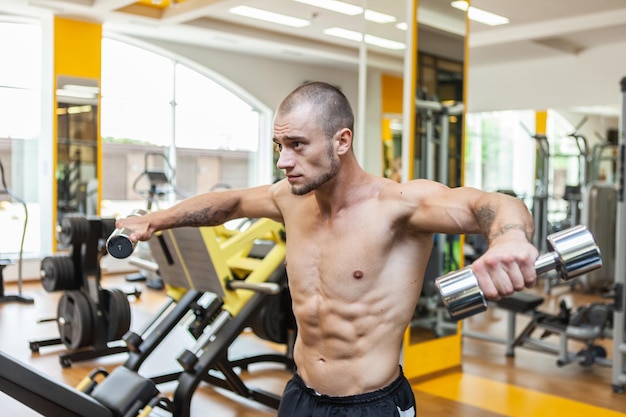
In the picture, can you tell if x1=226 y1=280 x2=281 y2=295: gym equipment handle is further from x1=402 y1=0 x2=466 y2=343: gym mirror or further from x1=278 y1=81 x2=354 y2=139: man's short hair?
x1=278 y1=81 x2=354 y2=139: man's short hair

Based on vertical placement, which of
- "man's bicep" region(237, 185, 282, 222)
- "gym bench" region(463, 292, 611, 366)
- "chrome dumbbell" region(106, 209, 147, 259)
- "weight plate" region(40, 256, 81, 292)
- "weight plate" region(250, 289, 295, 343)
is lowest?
"gym bench" region(463, 292, 611, 366)

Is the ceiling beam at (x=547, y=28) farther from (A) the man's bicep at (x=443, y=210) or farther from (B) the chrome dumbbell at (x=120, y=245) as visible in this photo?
(B) the chrome dumbbell at (x=120, y=245)

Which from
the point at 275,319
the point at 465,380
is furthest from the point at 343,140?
the point at 465,380

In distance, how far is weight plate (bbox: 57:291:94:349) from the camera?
414cm

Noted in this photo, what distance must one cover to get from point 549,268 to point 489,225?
0.25 metres

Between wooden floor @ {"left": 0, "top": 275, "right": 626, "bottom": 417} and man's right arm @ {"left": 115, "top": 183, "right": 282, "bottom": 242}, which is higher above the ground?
man's right arm @ {"left": 115, "top": 183, "right": 282, "bottom": 242}

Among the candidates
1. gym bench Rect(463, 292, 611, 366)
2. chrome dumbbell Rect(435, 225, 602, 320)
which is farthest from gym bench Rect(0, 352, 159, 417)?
gym bench Rect(463, 292, 611, 366)

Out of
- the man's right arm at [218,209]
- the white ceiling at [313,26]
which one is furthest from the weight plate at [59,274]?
the white ceiling at [313,26]

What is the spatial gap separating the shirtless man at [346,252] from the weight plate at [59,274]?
277 cm

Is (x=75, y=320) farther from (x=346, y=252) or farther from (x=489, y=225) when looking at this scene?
(x=489, y=225)

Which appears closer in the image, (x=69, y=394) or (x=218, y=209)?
(x=218, y=209)

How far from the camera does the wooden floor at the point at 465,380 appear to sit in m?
3.45

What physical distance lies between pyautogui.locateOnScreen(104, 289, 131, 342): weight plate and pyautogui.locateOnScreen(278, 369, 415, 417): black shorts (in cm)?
276

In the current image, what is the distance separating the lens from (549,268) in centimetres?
92
